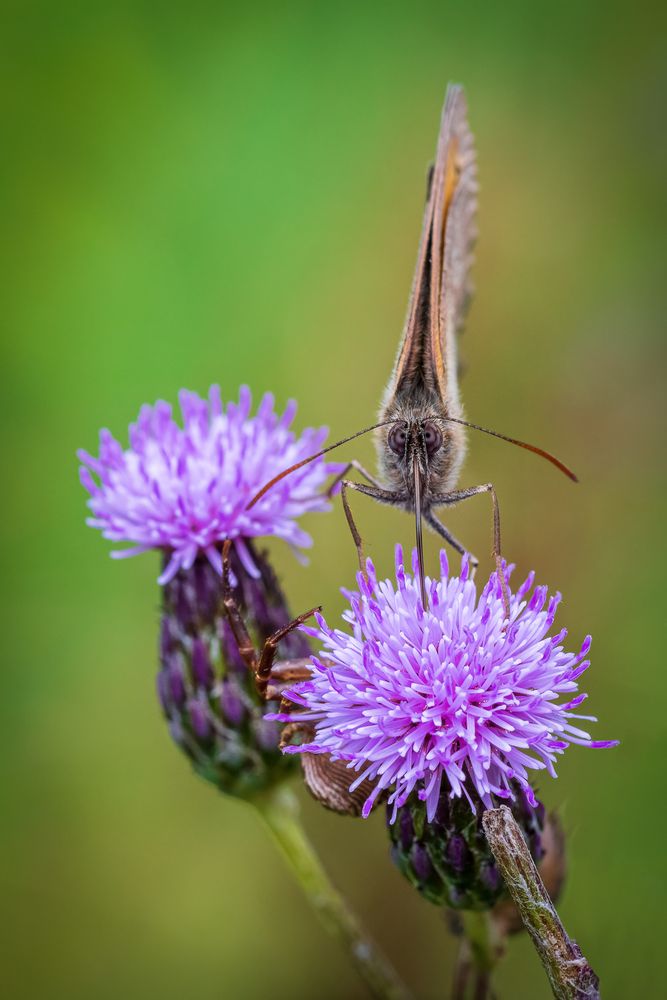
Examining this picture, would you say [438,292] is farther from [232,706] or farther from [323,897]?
[323,897]

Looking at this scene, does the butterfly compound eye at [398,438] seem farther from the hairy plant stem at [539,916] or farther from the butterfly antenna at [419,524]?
the hairy plant stem at [539,916]

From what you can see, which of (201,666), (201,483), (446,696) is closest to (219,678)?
(201,666)

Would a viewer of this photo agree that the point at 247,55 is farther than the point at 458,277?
Yes

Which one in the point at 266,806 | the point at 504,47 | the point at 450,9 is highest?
the point at 450,9

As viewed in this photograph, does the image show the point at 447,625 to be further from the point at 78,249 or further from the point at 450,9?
the point at 450,9

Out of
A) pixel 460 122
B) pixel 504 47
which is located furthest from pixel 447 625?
pixel 504 47

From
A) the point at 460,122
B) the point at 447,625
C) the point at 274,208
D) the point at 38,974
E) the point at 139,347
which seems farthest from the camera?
the point at 274,208
